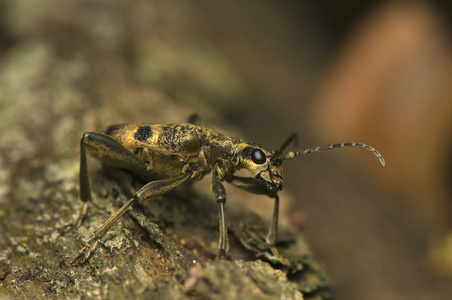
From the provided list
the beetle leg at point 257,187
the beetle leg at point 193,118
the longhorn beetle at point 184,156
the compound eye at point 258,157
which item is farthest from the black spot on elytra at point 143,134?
the compound eye at point 258,157

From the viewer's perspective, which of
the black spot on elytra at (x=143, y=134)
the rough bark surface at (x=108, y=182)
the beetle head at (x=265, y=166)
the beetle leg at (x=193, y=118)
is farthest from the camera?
the beetle leg at (x=193, y=118)

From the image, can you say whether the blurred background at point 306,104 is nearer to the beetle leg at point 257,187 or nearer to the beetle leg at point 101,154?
the beetle leg at point 257,187

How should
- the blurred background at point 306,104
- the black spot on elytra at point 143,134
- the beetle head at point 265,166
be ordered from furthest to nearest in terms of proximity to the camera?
1. the blurred background at point 306,104
2. the black spot on elytra at point 143,134
3. the beetle head at point 265,166

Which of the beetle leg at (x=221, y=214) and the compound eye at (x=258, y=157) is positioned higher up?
the compound eye at (x=258, y=157)

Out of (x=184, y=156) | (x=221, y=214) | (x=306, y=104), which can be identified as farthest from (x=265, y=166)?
(x=306, y=104)

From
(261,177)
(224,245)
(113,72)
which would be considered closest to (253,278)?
(224,245)

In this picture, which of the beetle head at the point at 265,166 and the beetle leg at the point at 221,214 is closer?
the beetle leg at the point at 221,214

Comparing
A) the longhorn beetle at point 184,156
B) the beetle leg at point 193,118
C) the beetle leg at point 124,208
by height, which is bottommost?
the beetle leg at point 124,208
